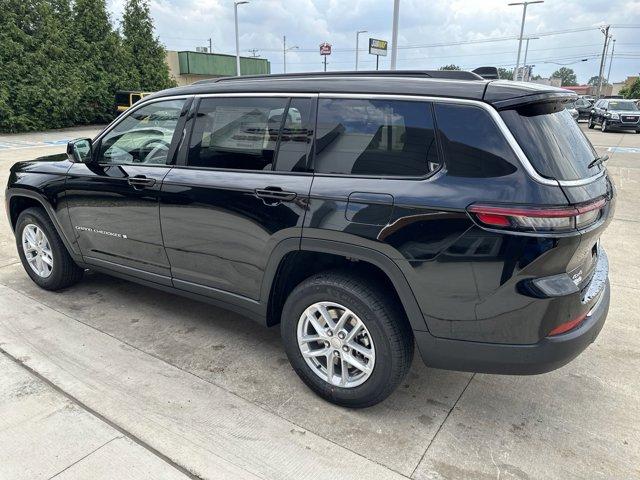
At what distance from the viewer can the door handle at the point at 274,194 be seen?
272 cm

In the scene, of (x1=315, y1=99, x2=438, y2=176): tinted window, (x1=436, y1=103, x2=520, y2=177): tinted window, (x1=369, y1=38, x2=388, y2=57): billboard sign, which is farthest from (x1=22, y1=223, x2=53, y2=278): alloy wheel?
(x1=369, y1=38, x2=388, y2=57): billboard sign

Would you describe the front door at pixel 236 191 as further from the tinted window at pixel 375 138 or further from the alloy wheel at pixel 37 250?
the alloy wheel at pixel 37 250

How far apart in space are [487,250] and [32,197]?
12.7 ft

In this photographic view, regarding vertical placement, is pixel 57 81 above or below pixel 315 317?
above

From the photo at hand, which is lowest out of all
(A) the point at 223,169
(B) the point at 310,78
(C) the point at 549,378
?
(C) the point at 549,378

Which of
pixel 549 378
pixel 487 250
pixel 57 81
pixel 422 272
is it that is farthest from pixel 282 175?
pixel 57 81

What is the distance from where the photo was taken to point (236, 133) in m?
3.09

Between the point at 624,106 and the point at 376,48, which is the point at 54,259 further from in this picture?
the point at 624,106

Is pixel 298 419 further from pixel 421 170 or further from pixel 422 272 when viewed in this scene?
pixel 421 170

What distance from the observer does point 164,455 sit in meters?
2.41

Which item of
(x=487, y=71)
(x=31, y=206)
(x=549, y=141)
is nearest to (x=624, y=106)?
(x=487, y=71)

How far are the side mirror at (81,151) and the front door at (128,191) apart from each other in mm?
52

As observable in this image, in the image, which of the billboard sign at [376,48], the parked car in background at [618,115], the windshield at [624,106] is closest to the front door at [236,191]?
the billboard sign at [376,48]

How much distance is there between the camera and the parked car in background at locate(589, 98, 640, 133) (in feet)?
74.4
